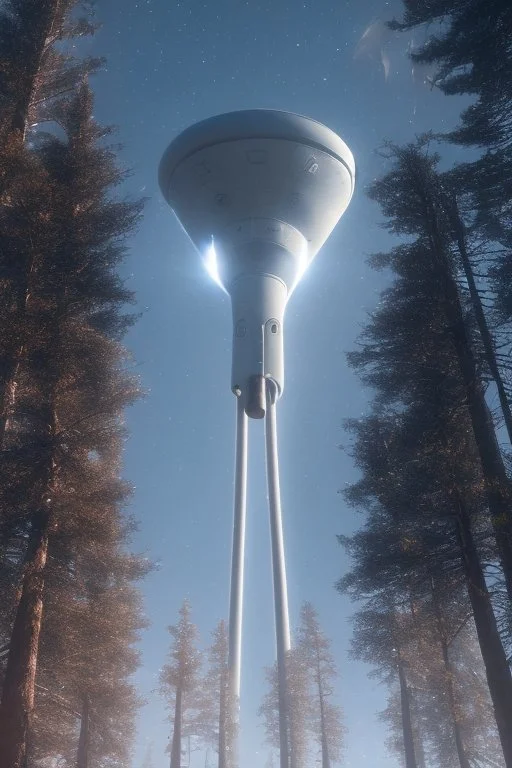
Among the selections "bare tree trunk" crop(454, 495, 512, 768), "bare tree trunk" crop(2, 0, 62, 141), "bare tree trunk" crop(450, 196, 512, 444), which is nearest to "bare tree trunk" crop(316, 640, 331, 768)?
"bare tree trunk" crop(454, 495, 512, 768)

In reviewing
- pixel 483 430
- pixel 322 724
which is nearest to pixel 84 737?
pixel 483 430

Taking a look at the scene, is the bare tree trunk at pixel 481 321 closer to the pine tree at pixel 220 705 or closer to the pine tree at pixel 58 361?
the pine tree at pixel 58 361

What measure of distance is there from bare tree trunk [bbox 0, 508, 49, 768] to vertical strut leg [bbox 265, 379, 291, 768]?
54.5 feet

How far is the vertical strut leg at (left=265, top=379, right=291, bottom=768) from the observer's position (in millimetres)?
27016

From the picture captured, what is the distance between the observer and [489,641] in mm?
8594

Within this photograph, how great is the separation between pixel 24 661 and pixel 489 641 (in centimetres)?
668

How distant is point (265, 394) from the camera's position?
20297 millimetres

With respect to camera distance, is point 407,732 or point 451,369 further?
point 407,732

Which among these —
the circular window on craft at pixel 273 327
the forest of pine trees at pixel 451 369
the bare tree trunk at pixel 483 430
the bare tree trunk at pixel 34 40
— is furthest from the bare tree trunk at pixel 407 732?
the bare tree trunk at pixel 34 40

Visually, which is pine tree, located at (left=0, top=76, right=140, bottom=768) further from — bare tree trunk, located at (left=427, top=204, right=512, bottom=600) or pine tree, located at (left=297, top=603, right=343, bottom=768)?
pine tree, located at (left=297, top=603, right=343, bottom=768)

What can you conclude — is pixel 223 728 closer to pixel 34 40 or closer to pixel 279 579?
pixel 279 579

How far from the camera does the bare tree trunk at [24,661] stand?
7.41 m

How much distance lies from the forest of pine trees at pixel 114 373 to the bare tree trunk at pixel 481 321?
40 mm

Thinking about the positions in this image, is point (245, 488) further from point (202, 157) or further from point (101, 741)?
point (202, 157)
